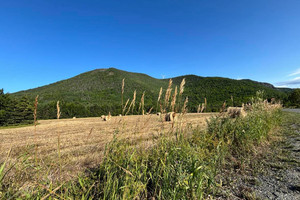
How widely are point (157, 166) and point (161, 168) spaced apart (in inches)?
11.5

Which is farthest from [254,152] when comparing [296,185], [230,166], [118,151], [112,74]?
[112,74]

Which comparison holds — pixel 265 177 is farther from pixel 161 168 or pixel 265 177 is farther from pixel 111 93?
pixel 111 93

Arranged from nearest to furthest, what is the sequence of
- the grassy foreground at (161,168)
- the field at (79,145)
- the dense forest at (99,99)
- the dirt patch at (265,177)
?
the grassy foreground at (161,168) < the dirt patch at (265,177) < the field at (79,145) < the dense forest at (99,99)

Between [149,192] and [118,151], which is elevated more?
[118,151]

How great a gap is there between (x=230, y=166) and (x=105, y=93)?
57.2 m

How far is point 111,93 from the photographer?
186 feet

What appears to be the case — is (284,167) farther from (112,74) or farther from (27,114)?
(112,74)

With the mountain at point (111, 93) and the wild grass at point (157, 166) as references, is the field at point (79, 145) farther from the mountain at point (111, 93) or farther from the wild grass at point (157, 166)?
the mountain at point (111, 93)

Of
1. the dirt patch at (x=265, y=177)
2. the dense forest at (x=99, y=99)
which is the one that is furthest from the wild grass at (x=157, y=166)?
the dense forest at (x=99, y=99)

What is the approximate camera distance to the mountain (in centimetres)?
3016

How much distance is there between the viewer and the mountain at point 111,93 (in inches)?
1187

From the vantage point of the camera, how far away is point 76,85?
68.6m

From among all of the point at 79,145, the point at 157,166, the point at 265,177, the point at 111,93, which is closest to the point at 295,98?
the point at 265,177

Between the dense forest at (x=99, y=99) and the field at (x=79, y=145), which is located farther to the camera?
the dense forest at (x=99, y=99)
